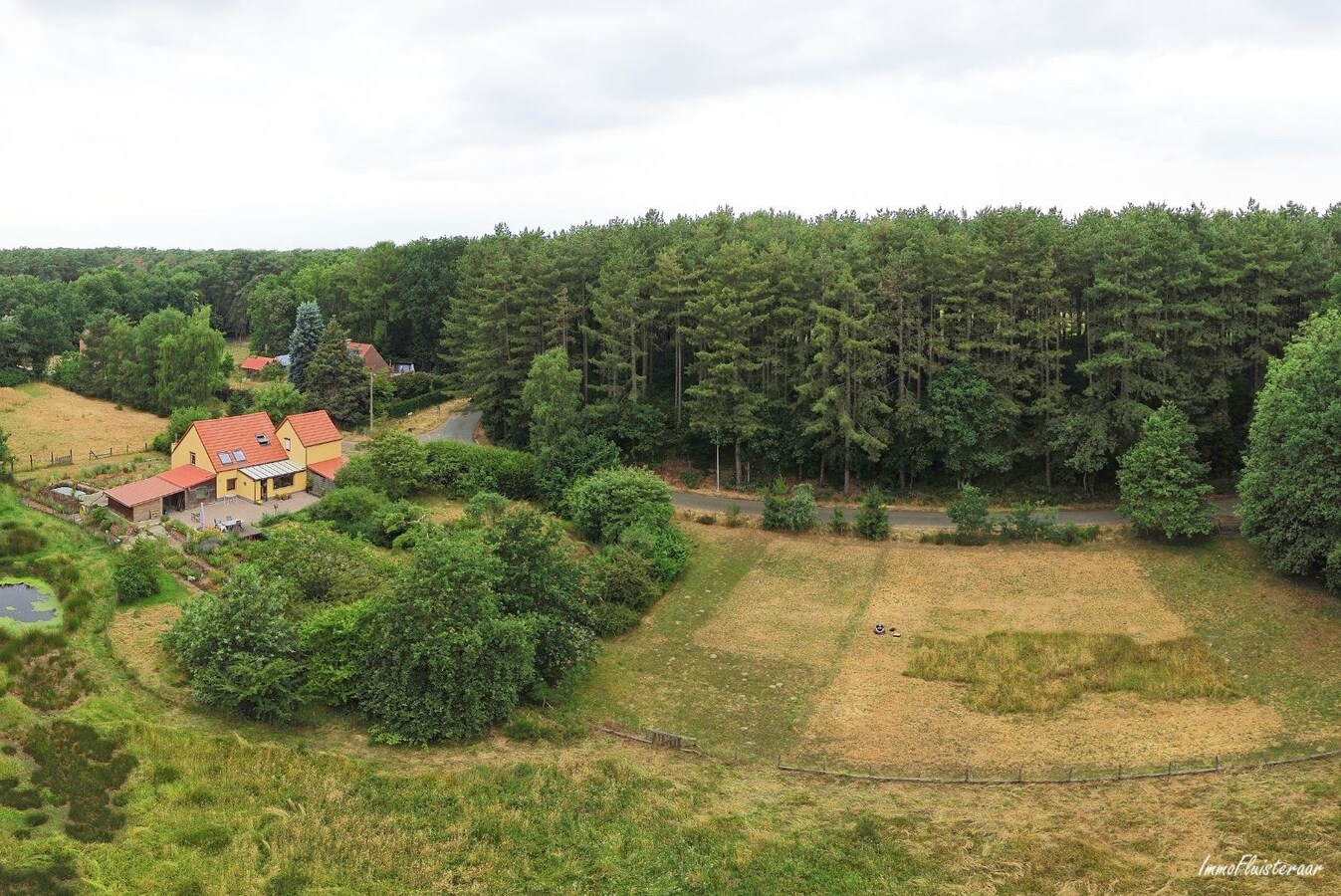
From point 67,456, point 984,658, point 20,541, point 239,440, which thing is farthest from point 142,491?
point 984,658

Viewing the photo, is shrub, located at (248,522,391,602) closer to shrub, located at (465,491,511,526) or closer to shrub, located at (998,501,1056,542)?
shrub, located at (465,491,511,526)

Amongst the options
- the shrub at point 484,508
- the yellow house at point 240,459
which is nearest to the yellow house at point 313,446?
the yellow house at point 240,459

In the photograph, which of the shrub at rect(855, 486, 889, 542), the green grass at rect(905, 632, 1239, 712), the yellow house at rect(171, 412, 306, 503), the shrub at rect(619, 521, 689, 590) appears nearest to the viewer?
the green grass at rect(905, 632, 1239, 712)

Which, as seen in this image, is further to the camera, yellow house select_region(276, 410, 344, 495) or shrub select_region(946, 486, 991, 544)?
yellow house select_region(276, 410, 344, 495)

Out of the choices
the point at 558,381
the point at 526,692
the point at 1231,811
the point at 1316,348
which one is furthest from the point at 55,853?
the point at 1316,348

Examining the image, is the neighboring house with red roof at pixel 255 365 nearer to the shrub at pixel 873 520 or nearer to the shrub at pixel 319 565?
the shrub at pixel 319 565

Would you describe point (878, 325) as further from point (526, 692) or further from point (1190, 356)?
point (526, 692)

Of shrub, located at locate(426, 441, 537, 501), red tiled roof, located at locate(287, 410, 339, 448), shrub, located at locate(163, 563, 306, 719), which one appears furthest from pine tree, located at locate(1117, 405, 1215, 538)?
red tiled roof, located at locate(287, 410, 339, 448)
